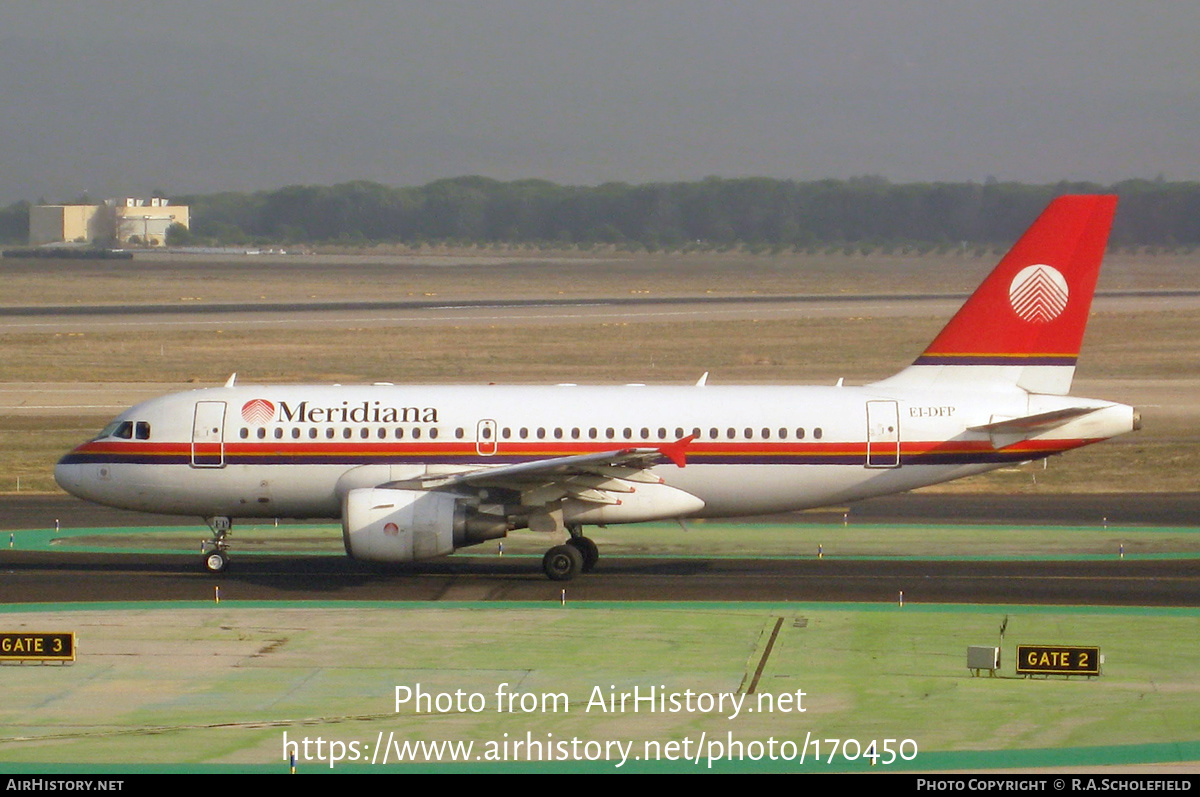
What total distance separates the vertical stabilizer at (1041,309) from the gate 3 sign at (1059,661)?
363 inches

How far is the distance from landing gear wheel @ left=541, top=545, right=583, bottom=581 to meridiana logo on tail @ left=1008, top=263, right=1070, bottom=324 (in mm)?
9904

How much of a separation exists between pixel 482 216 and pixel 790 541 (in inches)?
5451

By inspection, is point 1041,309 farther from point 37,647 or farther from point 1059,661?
point 37,647

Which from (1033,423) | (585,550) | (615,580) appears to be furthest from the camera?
(585,550)

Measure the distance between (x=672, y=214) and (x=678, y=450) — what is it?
361 ft

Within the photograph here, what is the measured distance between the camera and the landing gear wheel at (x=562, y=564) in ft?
89.2

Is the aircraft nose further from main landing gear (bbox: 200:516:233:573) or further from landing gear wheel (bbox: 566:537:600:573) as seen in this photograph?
landing gear wheel (bbox: 566:537:600:573)

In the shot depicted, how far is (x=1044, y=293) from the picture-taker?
28500 millimetres

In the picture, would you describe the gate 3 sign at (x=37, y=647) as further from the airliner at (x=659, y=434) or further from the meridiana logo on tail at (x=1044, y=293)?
the meridiana logo on tail at (x=1044, y=293)

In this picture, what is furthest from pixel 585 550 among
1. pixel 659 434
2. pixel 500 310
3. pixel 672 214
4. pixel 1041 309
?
pixel 672 214

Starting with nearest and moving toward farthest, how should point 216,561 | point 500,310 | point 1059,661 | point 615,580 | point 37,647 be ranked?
1. point 1059,661
2. point 37,647
3. point 615,580
4. point 216,561
5. point 500,310

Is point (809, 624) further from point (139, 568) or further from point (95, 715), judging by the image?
point (139, 568)

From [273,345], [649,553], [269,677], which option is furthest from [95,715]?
[273,345]
